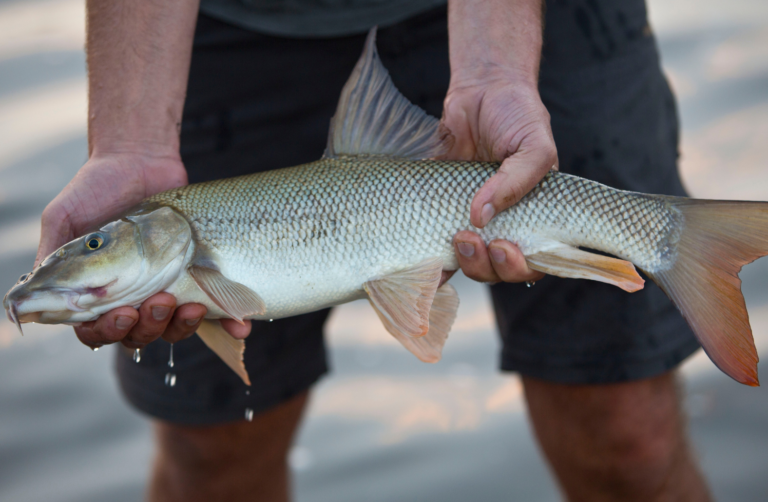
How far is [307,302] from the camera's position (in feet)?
6.11

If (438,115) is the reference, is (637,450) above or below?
below

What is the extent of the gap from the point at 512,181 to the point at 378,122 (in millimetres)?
500

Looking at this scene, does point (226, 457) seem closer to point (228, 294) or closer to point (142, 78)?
point (228, 294)

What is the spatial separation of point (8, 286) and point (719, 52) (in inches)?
199

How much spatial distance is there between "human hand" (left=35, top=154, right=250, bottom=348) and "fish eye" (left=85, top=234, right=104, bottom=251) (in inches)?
4.2

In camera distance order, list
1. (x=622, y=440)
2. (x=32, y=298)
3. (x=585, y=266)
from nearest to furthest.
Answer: (x=32, y=298)
(x=585, y=266)
(x=622, y=440)

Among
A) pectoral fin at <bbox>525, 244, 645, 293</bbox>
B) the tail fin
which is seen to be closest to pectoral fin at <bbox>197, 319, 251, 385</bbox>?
pectoral fin at <bbox>525, 244, 645, 293</bbox>

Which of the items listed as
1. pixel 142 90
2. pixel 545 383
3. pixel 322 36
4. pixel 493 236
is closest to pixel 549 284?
pixel 545 383

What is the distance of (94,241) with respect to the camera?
177cm

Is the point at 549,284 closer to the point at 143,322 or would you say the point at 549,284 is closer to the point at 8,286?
the point at 143,322

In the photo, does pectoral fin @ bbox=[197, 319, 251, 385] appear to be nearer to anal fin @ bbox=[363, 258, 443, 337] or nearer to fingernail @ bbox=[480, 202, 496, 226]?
anal fin @ bbox=[363, 258, 443, 337]

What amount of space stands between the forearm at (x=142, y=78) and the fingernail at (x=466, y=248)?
921 mm

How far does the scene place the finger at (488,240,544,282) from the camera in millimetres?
1770

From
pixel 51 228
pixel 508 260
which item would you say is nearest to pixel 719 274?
pixel 508 260
